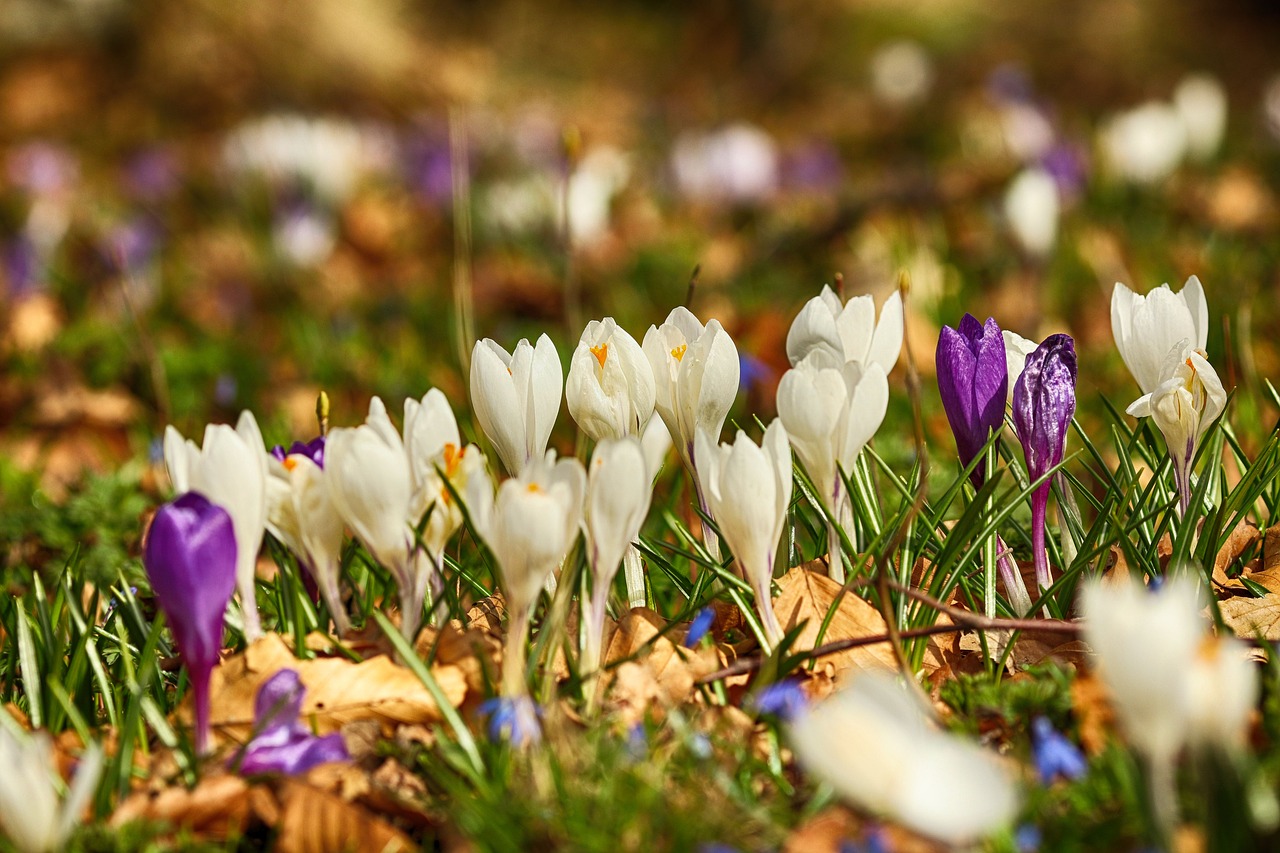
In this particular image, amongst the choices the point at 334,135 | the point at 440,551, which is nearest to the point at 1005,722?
the point at 440,551

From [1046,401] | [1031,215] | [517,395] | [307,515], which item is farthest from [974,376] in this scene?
[1031,215]

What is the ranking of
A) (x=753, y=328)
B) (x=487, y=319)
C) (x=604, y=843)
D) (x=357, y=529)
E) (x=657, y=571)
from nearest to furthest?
(x=604, y=843)
(x=357, y=529)
(x=657, y=571)
(x=753, y=328)
(x=487, y=319)

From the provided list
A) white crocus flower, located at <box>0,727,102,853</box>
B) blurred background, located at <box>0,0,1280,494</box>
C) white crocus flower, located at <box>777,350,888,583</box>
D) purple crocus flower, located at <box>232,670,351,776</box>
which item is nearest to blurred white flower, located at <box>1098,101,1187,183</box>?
blurred background, located at <box>0,0,1280,494</box>

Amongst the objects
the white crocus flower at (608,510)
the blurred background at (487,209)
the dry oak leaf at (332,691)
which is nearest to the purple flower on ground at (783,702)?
the white crocus flower at (608,510)

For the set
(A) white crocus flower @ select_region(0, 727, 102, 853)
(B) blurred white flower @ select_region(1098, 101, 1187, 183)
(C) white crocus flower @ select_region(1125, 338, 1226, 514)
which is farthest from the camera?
(B) blurred white flower @ select_region(1098, 101, 1187, 183)

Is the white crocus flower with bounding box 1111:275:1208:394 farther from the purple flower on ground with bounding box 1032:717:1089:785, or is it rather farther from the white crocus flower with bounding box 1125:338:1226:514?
the purple flower on ground with bounding box 1032:717:1089:785

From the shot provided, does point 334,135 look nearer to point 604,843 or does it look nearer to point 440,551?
point 440,551

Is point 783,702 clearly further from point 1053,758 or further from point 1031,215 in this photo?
point 1031,215
